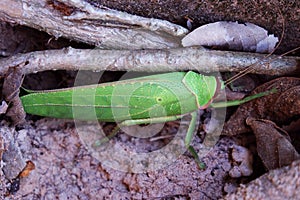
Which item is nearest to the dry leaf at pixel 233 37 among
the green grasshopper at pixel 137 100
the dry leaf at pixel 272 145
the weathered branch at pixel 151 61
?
the weathered branch at pixel 151 61

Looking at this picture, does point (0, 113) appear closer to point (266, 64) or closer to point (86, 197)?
point (86, 197)

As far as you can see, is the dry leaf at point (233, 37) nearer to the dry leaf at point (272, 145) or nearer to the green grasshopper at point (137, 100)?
the green grasshopper at point (137, 100)

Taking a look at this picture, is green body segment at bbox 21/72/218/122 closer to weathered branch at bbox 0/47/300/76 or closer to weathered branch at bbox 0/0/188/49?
weathered branch at bbox 0/47/300/76

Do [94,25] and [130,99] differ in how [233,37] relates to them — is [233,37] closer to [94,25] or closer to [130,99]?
[130,99]

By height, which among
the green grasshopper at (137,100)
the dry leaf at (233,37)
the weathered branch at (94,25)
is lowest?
the green grasshopper at (137,100)

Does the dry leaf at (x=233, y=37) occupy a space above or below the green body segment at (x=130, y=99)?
above

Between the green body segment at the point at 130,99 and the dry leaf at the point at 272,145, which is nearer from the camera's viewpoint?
the dry leaf at the point at 272,145

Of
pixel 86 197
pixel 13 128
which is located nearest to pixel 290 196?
pixel 86 197
